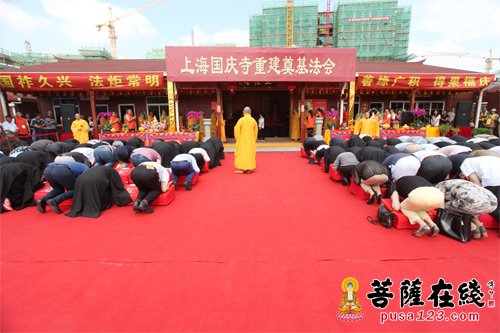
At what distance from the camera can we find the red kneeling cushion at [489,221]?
341 centimetres

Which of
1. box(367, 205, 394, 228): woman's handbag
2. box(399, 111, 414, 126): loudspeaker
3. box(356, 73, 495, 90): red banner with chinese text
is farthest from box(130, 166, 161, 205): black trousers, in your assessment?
box(399, 111, 414, 126): loudspeaker

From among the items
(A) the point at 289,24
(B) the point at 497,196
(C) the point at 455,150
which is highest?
(A) the point at 289,24

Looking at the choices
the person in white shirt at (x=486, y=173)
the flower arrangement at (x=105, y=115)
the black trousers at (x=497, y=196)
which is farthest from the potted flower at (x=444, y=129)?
the flower arrangement at (x=105, y=115)

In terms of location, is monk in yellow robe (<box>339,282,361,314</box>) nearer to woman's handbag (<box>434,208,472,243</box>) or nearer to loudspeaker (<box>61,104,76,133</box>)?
woman's handbag (<box>434,208,472,243</box>)

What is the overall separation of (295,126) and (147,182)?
9375 mm

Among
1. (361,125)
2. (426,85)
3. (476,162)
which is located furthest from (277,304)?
(426,85)

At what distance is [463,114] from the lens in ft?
37.1

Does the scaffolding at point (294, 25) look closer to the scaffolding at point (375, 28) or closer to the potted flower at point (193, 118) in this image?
the scaffolding at point (375, 28)

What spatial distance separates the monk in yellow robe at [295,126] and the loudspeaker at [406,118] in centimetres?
419

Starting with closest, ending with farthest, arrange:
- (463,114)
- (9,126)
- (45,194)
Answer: (45,194)
(9,126)
(463,114)

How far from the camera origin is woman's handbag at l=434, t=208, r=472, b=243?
3023mm

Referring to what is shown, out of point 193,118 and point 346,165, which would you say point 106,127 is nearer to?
point 193,118

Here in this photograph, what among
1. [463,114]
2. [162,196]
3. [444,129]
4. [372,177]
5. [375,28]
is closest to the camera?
[372,177]

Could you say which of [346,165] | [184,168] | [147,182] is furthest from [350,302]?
[184,168]
